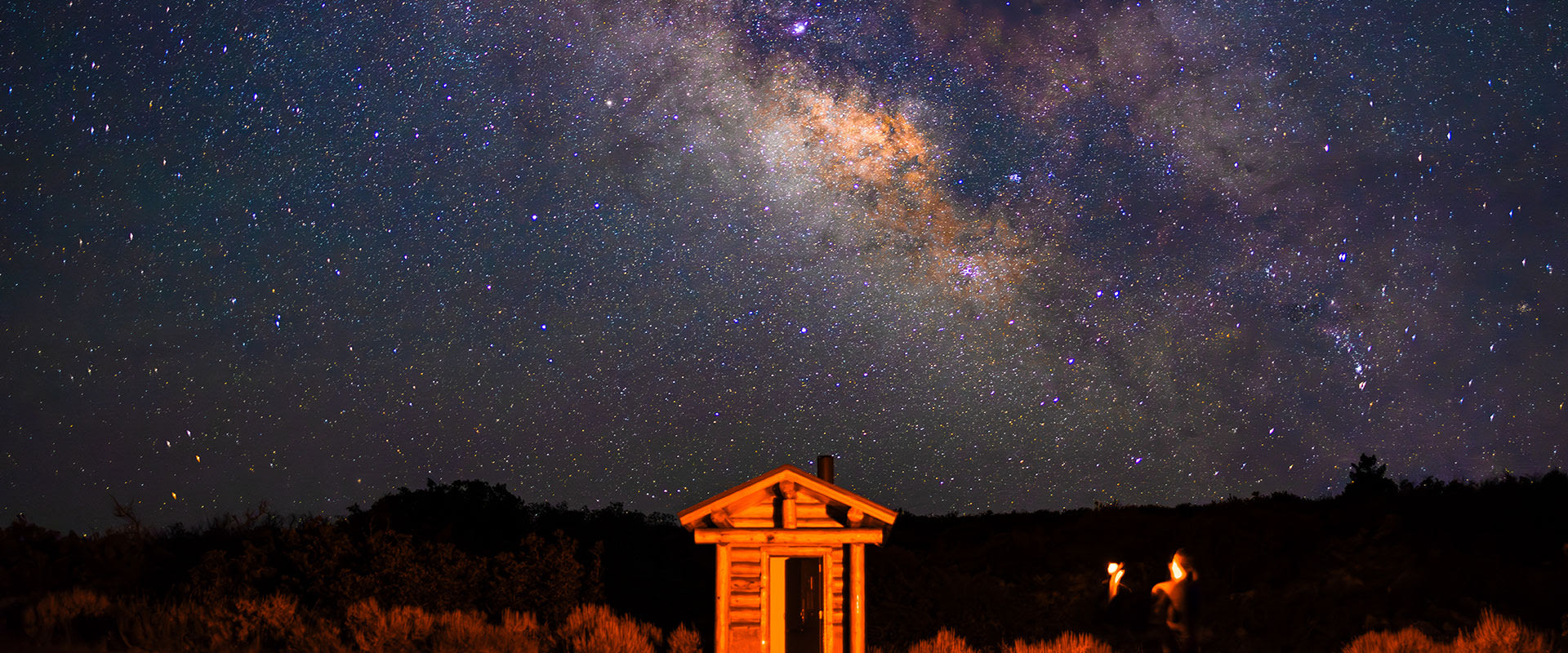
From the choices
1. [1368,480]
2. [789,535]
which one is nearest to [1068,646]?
[789,535]

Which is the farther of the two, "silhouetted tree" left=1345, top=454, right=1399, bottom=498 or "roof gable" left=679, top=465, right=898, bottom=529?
"silhouetted tree" left=1345, top=454, right=1399, bottom=498

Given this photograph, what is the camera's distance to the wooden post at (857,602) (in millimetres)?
13586

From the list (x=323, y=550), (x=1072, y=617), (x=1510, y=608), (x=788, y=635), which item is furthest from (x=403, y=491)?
(x=1510, y=608)

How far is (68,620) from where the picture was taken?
1711cm

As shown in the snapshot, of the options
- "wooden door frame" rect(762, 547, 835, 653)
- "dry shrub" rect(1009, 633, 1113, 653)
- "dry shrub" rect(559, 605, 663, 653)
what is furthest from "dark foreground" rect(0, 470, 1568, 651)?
"wooden door frame" rect(762, 547, 835, 653)

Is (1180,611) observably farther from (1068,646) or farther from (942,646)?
(942,646)

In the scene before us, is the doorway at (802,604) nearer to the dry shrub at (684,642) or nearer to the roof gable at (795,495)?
the dry shrub at (684,642)

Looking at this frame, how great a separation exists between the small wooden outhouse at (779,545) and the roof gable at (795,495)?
1 cm

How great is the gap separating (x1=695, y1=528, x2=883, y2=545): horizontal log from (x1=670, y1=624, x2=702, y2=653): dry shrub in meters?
2.47

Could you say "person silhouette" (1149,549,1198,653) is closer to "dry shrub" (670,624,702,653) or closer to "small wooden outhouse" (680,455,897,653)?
"small wooden outhouse" (680,455,897,653)

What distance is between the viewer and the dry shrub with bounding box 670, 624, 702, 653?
49.8ft

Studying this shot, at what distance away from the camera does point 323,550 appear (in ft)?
65.0

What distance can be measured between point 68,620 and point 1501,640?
894 inches

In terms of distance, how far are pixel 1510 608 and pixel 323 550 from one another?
22.4 m
